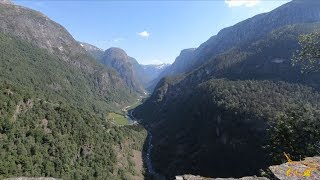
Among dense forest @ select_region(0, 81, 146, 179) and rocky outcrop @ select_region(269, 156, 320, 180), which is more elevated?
rocky outcrop @ select_region(269, 156, 320, 180)

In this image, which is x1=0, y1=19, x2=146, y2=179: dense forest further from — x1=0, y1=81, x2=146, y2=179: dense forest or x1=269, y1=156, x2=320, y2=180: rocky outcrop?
x1=269, y1=156, x2=320, y2=180: rocky outcrop

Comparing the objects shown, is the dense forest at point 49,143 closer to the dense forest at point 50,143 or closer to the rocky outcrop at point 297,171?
the dense forest at point 50,143

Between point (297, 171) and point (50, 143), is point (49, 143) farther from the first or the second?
point (297, 171)

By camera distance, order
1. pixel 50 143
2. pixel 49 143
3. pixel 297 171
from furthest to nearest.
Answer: pixel 50 143, pixel 49 143, pixel 297 171

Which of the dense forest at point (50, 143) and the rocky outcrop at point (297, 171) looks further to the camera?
the dense forest at point (50, 143)

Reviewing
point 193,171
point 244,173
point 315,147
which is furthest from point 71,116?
point 315,147

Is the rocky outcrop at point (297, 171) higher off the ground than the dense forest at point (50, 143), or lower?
higher

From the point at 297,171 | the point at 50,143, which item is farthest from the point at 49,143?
the point at 297,171

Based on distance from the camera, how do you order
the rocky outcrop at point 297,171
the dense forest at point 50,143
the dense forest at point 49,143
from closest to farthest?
the rocky outcrop at point 297,171 < the dense forest at point 49,143 < the dense forest at point 50,143

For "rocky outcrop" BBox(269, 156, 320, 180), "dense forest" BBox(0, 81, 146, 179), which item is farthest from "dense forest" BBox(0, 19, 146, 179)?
"rocky outcrop" BBox(269, 156, 320, 180)

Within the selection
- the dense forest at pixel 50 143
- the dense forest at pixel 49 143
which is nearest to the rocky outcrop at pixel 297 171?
the dense forest at pixel 49 143

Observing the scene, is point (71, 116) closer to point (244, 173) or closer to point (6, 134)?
point (6, 134)
